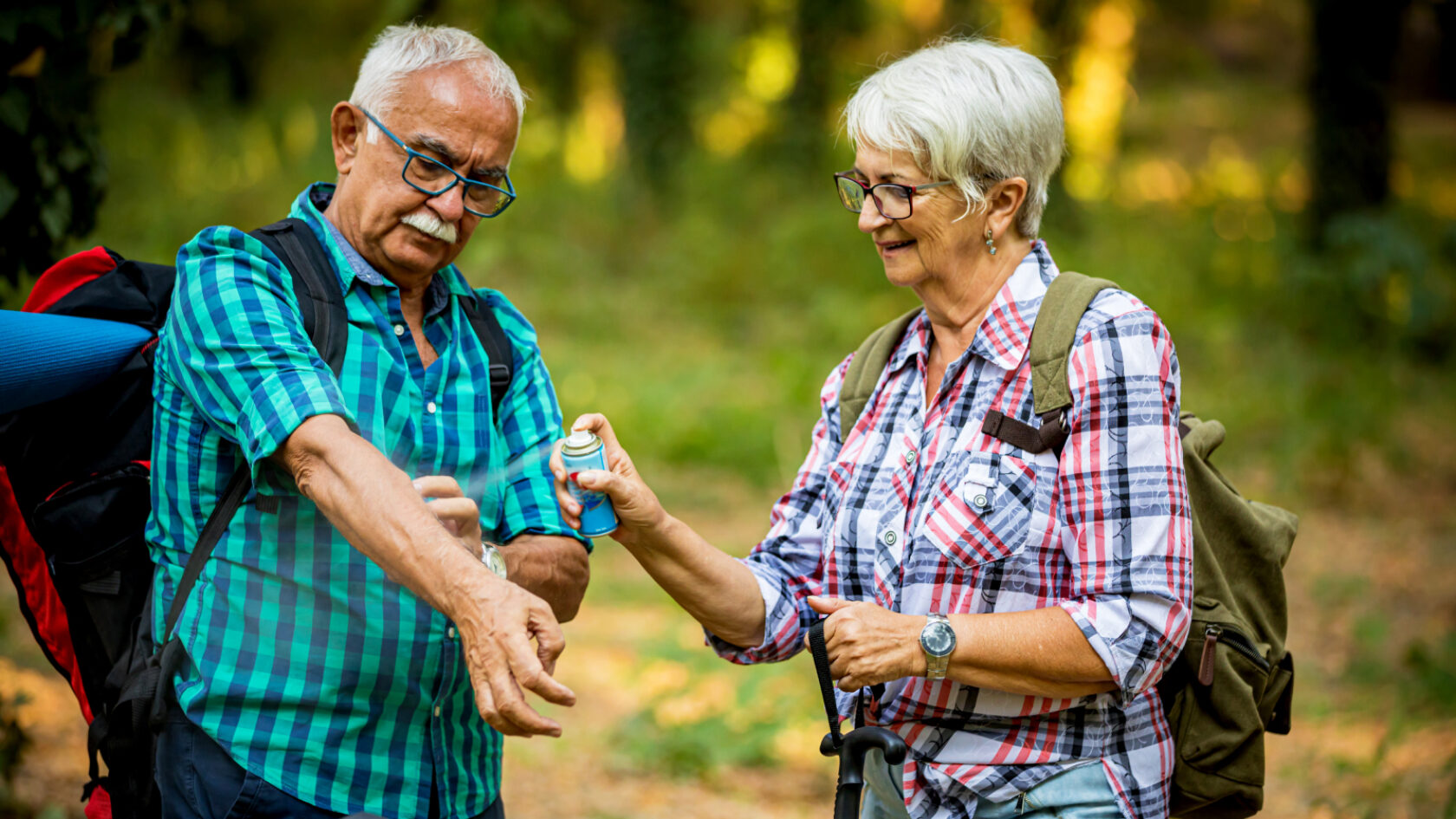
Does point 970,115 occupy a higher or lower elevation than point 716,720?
higher

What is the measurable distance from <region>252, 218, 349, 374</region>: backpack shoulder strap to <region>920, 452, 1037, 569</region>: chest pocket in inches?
42.8

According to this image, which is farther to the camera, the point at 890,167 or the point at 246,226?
the point at 246,226

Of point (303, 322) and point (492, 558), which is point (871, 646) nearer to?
point (492, 558)

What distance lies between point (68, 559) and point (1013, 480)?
5.58 feet

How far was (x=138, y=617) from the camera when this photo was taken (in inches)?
85.6

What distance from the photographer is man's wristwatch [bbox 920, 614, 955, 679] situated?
76.2 inches

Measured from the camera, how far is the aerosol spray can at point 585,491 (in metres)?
2.01

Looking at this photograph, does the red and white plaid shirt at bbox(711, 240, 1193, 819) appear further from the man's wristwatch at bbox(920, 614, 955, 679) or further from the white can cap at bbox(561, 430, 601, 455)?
the white can cap at bbox(561, 430, 601, 455)

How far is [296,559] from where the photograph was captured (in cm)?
202

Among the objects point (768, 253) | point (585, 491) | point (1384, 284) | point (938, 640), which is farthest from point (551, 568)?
point (768, 253)

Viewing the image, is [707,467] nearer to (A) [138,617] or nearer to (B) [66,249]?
(B) [66,249]

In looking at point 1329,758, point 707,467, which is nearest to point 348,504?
point 1329,758

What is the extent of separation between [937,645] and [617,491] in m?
0.60

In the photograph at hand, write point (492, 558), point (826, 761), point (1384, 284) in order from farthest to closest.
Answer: point (1384, 284) < point (826, 761) < point (492, 558)
